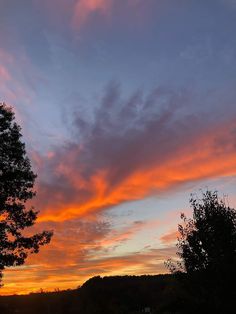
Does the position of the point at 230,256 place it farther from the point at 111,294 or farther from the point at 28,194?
the point at 111,294

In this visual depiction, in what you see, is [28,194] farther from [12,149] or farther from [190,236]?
[190,236]

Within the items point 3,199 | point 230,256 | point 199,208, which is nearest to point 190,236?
point 199,208

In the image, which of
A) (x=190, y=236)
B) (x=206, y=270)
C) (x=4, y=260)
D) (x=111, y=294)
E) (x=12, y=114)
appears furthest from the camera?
(x=111, y=294)

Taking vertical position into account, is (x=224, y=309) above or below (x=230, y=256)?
below

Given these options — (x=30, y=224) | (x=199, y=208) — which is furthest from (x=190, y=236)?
(x=30, y=224)

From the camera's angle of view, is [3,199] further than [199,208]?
No

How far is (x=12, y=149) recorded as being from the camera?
29031 millimetres

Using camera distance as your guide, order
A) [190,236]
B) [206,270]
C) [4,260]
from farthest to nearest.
Result: [190,236], [206,270], [4,260]

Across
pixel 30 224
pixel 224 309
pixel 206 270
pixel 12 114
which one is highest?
pixel 12 114

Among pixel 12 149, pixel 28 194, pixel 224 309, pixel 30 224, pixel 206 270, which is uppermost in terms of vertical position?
pixel 12 149

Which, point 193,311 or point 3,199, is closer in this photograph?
point 3,199

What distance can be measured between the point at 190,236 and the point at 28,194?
1448cm

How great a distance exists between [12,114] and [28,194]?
222 inches

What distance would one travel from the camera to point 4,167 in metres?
28.5
